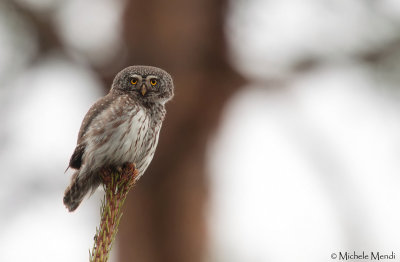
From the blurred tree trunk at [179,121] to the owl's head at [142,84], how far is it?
3.79 metres

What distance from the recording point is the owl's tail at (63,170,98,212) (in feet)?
13.0

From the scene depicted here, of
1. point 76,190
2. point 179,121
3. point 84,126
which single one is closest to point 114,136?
point 84,126

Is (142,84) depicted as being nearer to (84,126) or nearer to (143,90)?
(143,90)

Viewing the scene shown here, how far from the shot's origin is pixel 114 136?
4027mm

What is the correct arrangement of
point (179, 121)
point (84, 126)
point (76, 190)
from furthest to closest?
point (179, 121), point (84, 126), point (76, 190)

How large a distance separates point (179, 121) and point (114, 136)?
4.54m

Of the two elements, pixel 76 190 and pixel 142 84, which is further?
pixel 142 84

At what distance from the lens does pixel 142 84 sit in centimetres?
437

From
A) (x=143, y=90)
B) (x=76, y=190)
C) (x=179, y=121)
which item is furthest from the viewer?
(x=179, y=121)

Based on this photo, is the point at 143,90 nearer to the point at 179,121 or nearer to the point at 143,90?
the point at 143,90

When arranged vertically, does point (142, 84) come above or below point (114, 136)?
above

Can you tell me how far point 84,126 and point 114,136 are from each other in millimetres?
258

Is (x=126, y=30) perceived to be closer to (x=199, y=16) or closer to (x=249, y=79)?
(x=199, y=16)

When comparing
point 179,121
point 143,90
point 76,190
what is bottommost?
point 76,190
